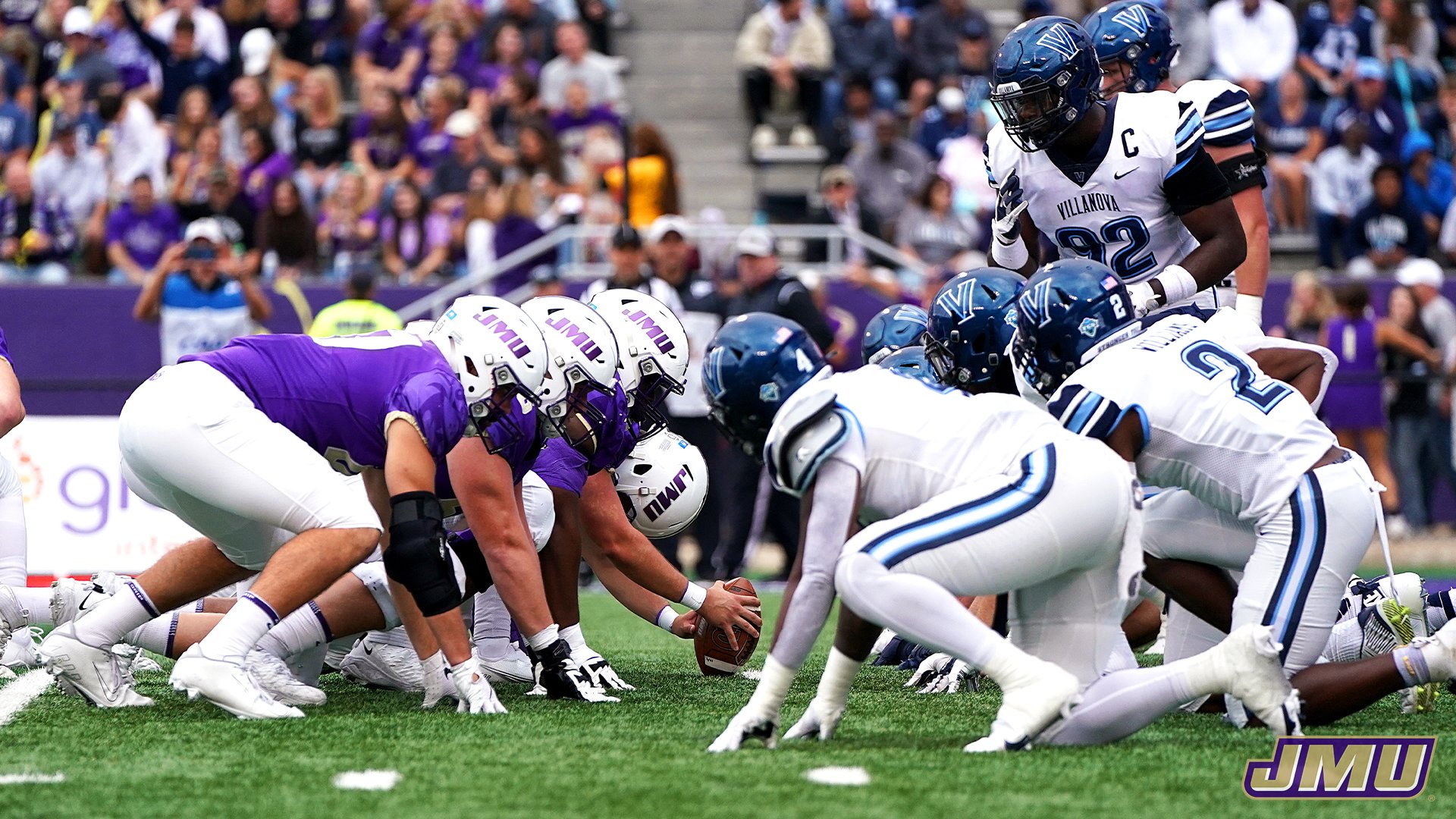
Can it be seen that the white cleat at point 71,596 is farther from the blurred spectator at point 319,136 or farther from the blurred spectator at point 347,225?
the blurred spectator at point 319,136

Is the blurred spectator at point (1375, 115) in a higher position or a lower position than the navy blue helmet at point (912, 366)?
lower

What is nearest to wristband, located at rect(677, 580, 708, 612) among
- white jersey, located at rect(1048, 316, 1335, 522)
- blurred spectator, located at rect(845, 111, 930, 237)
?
white jersey, located at rect(1048, 316, 1335, 522)

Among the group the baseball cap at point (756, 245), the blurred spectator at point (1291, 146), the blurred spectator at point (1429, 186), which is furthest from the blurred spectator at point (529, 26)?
the blurred spectator at point (1429, 186)

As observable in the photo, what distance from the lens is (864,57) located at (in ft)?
46.6

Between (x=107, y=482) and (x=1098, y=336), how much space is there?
6841mm

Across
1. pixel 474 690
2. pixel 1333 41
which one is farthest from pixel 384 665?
pixel 1333 41

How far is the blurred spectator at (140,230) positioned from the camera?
12.5 metres

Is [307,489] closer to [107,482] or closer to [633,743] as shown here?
[633,743]

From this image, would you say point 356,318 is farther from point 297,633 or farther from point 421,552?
point 421,552

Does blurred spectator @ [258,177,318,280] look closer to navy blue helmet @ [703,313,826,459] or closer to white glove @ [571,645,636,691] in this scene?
white glove @ [571,645,636,691]

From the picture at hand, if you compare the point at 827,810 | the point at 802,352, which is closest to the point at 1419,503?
the point at 802,352

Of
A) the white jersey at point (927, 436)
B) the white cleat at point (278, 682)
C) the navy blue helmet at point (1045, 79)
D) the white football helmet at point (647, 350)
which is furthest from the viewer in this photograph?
the white football helmet at point (647, 350)

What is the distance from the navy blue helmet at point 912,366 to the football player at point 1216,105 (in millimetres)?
1349

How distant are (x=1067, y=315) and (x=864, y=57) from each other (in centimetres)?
982
